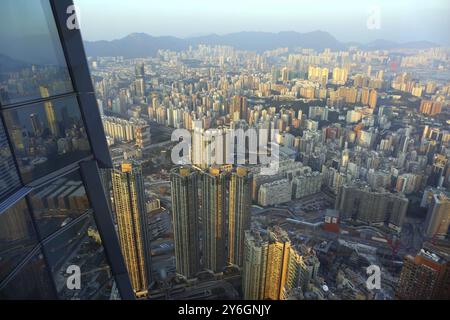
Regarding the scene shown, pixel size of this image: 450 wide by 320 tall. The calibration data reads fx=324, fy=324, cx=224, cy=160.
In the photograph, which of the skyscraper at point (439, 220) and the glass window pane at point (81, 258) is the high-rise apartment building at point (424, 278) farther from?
the glass window pane at point (81, 258)

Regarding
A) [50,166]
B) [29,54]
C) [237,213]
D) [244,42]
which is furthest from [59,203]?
[244,42]

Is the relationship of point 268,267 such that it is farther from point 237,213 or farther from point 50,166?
point 50,166

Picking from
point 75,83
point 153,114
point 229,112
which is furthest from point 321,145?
point 75,83

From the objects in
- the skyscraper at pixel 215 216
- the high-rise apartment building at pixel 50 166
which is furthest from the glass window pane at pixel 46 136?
the skyscraper at pixel 215 216

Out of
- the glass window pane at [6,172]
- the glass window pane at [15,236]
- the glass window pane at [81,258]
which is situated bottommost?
the glass window pane at [81,258]

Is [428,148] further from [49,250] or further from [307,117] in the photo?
[49,250]

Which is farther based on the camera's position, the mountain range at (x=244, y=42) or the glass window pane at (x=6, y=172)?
the mountain range at (x=244, y=42)
